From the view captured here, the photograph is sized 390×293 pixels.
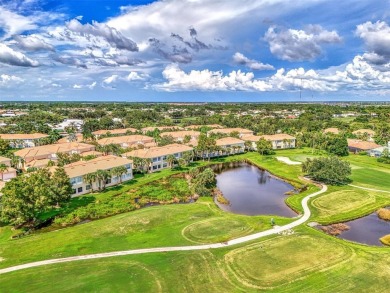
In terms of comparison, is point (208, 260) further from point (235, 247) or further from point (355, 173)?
point (355, 173)

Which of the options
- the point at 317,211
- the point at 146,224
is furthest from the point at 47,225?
the point at 317,211

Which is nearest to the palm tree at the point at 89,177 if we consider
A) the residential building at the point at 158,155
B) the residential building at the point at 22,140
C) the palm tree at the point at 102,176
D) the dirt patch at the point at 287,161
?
the palm tree at the point at 102,176

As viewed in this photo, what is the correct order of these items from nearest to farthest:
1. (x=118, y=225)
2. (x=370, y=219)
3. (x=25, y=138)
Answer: (x=118, y=225) → (x=370, y=219) → (x=25, y=138)

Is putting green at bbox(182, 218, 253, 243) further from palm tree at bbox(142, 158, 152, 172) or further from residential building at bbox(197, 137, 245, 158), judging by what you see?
residential building at bbox(197, 137, 245, 158)

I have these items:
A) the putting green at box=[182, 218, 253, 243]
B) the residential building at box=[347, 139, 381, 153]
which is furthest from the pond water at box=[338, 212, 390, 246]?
the residential building at box=[347, 139, 381, 153]

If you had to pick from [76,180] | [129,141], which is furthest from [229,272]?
[129,141]

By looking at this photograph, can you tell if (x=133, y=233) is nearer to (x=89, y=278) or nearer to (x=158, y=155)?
(x=89, y=278)
